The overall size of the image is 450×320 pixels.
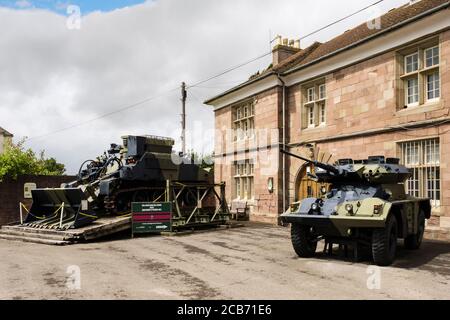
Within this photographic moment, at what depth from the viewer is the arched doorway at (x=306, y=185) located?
1706cm

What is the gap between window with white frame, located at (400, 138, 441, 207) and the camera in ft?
41.4

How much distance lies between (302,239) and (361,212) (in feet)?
5.09

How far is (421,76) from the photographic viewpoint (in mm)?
13109

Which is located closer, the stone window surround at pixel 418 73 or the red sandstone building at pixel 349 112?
the red sandstone building at pixel 349 112

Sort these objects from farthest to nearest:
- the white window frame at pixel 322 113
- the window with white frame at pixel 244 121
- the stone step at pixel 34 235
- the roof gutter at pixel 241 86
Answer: the window with white frame at pixel 244 121, the roof gutter at pixel 241 86, the white window frame at pixel 322 113, the stone step at pixel 34 235

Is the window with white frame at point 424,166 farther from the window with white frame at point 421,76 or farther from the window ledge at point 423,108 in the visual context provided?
the window with white frame at point 421,76

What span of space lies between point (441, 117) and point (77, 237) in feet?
35.2

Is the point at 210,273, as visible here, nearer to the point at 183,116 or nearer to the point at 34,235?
the point at 34,235

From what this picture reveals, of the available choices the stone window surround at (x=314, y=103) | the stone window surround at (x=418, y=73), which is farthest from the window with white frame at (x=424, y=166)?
the stone window surround at (x=314, y=103)

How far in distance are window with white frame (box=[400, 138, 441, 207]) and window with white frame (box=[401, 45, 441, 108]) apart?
50.1 inches

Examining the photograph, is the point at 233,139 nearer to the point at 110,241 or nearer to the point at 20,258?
the point at 110,241

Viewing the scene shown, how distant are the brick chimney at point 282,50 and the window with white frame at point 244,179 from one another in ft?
16.7

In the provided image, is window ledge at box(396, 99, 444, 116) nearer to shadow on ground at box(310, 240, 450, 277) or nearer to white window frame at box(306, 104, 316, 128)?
shadow on ground at box(310, 240, 450, 277)
